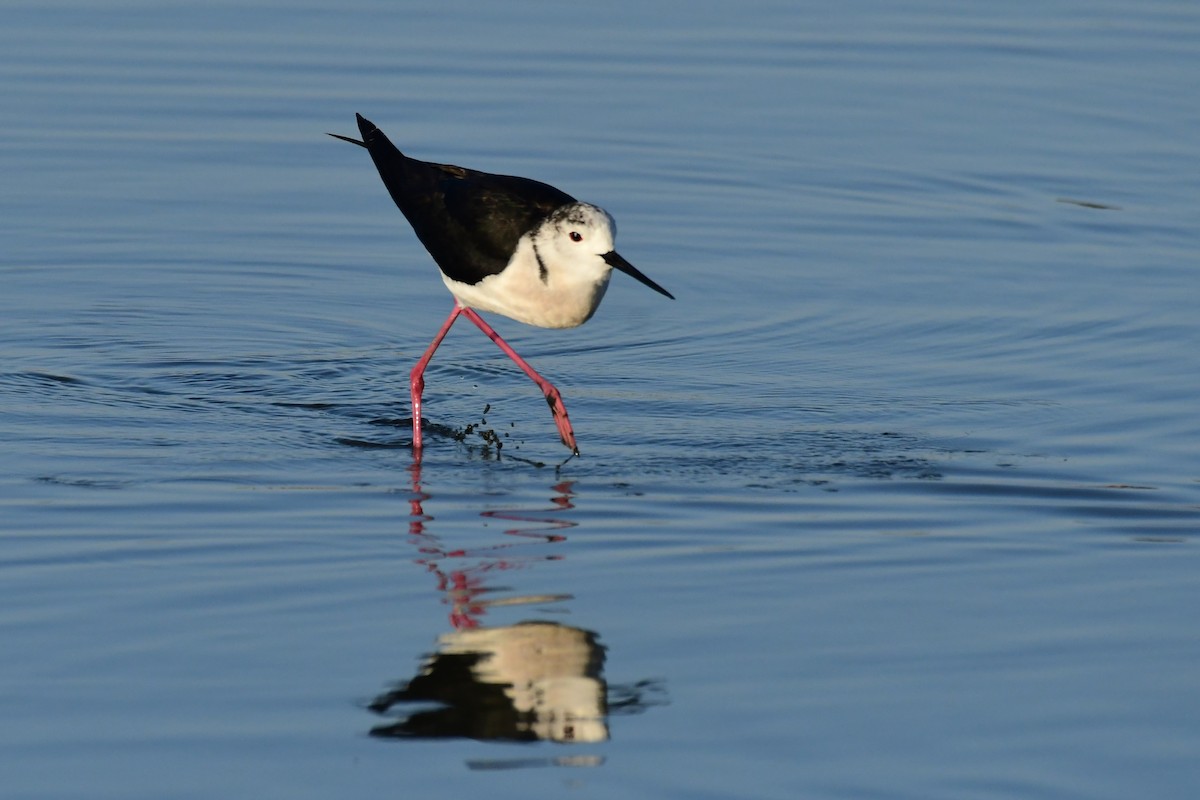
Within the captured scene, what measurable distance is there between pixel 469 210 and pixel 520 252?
1.37ft

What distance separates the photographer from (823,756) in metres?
5.28

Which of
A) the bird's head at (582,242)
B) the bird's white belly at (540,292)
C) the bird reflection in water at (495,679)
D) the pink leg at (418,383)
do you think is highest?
the bird's head at (582,242)

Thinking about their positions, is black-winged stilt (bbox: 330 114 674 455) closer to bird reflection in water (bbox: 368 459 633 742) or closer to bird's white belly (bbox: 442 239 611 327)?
bird's white belly (bbox: 442 239 611 327)

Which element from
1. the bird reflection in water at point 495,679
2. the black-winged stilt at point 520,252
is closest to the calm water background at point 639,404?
the bird reflection in water at point 495,679

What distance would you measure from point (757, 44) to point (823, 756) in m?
10.7

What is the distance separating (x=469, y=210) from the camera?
28.7 ft

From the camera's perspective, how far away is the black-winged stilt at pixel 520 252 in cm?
828

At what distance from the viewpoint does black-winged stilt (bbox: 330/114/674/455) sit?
8281mm

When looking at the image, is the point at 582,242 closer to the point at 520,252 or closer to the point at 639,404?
the point at 520,252

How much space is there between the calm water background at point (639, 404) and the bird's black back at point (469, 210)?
2.35 ft

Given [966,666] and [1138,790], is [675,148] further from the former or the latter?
[1138,790]

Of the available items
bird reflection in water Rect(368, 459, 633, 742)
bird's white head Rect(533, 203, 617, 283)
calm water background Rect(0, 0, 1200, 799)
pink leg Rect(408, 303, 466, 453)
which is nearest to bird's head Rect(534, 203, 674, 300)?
bird's white head Rect(533, 203, 617, 283)

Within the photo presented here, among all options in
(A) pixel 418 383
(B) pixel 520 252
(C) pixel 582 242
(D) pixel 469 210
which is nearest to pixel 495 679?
(C) pixel 582 242

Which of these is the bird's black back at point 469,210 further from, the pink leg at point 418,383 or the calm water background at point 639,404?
the calm water background at point 639,404
